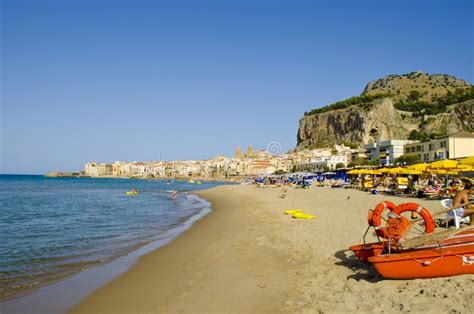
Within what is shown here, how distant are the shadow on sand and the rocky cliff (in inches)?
4353

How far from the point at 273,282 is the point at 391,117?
419ft

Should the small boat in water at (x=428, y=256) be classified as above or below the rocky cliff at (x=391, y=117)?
below

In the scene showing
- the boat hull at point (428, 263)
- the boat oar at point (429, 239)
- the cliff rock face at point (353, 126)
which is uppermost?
the cliff rock face at point (353, 126)

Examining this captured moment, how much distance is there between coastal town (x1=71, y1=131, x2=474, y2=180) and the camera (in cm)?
5270

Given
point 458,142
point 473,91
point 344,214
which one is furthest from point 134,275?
point 473,91

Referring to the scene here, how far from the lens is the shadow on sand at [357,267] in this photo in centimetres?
627

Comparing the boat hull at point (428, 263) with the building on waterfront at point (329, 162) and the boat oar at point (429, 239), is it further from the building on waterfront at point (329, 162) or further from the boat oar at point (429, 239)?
the building on waterfront at point (329, 162)

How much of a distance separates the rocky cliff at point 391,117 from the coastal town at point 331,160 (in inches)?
331

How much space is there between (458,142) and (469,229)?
2128 inches

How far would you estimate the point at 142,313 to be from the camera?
5852mm

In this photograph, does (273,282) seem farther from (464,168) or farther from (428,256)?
(464,168)

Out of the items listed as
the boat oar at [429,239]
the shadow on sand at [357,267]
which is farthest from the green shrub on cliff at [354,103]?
the boat oar at [429,239]

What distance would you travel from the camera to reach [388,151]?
77.9 m

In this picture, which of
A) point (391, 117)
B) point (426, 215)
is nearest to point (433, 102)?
point (391, 117)
